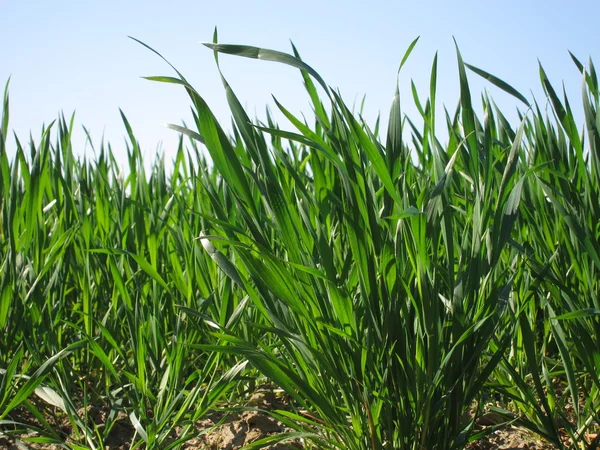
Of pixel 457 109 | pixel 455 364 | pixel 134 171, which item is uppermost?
pixel 457 109

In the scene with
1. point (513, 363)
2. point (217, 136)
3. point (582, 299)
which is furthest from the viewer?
point (513, 363)

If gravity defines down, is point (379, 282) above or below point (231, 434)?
above

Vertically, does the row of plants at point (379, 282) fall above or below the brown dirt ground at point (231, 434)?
above

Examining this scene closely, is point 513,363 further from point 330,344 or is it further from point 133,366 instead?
point 133,366

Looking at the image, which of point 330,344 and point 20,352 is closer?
point 330,344

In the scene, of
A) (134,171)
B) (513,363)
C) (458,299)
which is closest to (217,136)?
(458,299)

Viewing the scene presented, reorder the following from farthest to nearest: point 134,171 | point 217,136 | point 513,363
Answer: point 134,171
point 513,363
point 217,136

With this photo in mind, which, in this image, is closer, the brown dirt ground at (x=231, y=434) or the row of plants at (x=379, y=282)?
the row of plants at (x=379, y=282)

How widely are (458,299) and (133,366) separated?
2.66 feet

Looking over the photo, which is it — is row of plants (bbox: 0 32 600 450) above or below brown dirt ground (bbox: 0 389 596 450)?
above

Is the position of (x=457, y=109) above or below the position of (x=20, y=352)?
above

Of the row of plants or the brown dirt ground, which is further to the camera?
the brown dirt ground

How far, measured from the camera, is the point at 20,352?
3.71ft

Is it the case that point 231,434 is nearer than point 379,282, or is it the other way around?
point 379,282
